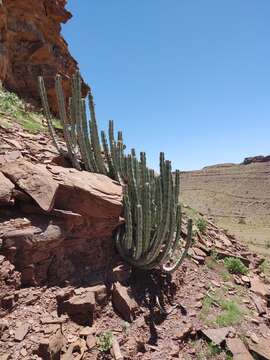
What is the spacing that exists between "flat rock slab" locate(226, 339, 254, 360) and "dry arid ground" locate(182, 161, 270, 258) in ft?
94.0

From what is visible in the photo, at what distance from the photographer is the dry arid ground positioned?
121 feet

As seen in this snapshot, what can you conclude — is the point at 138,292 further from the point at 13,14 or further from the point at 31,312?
the point at 13,14

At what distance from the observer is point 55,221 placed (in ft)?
14.6

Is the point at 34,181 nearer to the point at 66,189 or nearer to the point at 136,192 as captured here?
the point at 66,189

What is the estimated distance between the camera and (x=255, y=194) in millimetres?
42469

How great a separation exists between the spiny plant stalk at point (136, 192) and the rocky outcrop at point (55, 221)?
0.36 meters

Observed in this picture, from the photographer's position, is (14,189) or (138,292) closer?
(14,189)

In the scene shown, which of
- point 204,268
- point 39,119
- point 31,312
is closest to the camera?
point 31,312

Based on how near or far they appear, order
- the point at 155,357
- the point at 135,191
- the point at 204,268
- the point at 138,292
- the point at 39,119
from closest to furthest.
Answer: the point at 155,357, the point at 138,292, the point at 135,191, the point at 204,268, the point at 39,119

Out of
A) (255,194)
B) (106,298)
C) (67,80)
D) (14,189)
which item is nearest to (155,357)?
(106,298)

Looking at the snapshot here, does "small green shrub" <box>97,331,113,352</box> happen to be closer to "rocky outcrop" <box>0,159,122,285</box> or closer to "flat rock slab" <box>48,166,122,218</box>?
"rocky outcrop" <box>0,159,122,285</box>

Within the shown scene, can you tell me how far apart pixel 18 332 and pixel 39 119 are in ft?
23.2

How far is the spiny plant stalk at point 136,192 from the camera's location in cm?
515

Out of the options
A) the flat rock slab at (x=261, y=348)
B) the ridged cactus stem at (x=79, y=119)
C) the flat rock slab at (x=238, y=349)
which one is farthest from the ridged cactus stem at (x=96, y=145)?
the flat rock slab at (x=261, y=348)
